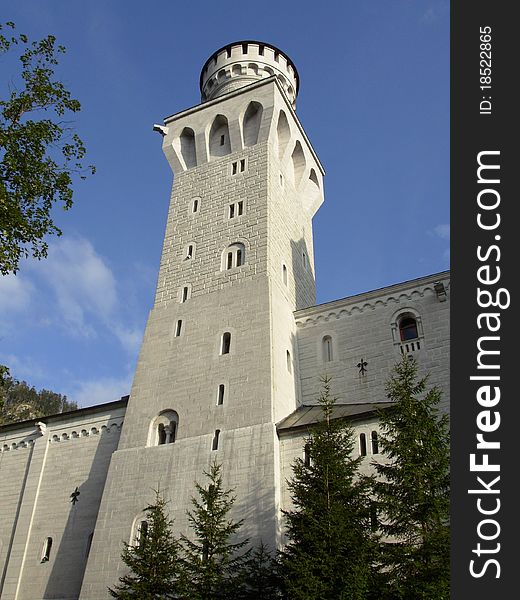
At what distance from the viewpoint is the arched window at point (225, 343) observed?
20.7 metres

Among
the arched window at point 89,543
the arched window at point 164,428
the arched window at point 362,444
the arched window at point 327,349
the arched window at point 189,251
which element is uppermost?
the arched window at point 189,251

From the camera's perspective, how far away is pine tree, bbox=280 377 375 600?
11.9m

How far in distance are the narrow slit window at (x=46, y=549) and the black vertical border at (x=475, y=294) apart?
1766 cm

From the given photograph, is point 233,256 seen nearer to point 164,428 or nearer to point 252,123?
point 164,428

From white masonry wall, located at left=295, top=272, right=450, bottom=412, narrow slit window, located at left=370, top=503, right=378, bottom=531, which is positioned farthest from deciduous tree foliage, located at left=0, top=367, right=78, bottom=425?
narrow slit window, located at left=370, top=503, right=378, bottom=531

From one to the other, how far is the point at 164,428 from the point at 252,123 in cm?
1434

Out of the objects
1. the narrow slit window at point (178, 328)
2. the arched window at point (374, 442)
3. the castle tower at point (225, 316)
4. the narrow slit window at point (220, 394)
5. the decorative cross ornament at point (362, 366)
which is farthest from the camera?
the narrow slit window at point (178, 328)

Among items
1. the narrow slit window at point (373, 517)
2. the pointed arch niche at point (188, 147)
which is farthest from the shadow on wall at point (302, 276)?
the narrow slit window at point (373, 517)

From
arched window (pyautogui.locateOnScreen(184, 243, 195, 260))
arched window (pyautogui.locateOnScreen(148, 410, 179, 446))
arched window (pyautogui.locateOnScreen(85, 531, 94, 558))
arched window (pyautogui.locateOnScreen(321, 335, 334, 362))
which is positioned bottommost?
arched window (pyautogui.locateOnScreen(85, 531, 94, 558))

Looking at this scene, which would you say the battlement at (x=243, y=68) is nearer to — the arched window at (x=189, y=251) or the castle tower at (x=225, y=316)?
the castle tower at (x=225, y=316)

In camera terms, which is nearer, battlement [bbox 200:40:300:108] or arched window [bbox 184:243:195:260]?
arched window [bbox 184:243:195:260]

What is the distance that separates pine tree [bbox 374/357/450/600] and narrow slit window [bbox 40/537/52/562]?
12598 millimetres

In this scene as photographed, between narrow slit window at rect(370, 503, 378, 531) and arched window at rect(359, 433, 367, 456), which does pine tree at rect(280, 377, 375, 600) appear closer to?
narrow slit window at rect(370, 503, 378, 531)

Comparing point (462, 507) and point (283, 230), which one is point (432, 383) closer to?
point (283, 230)
